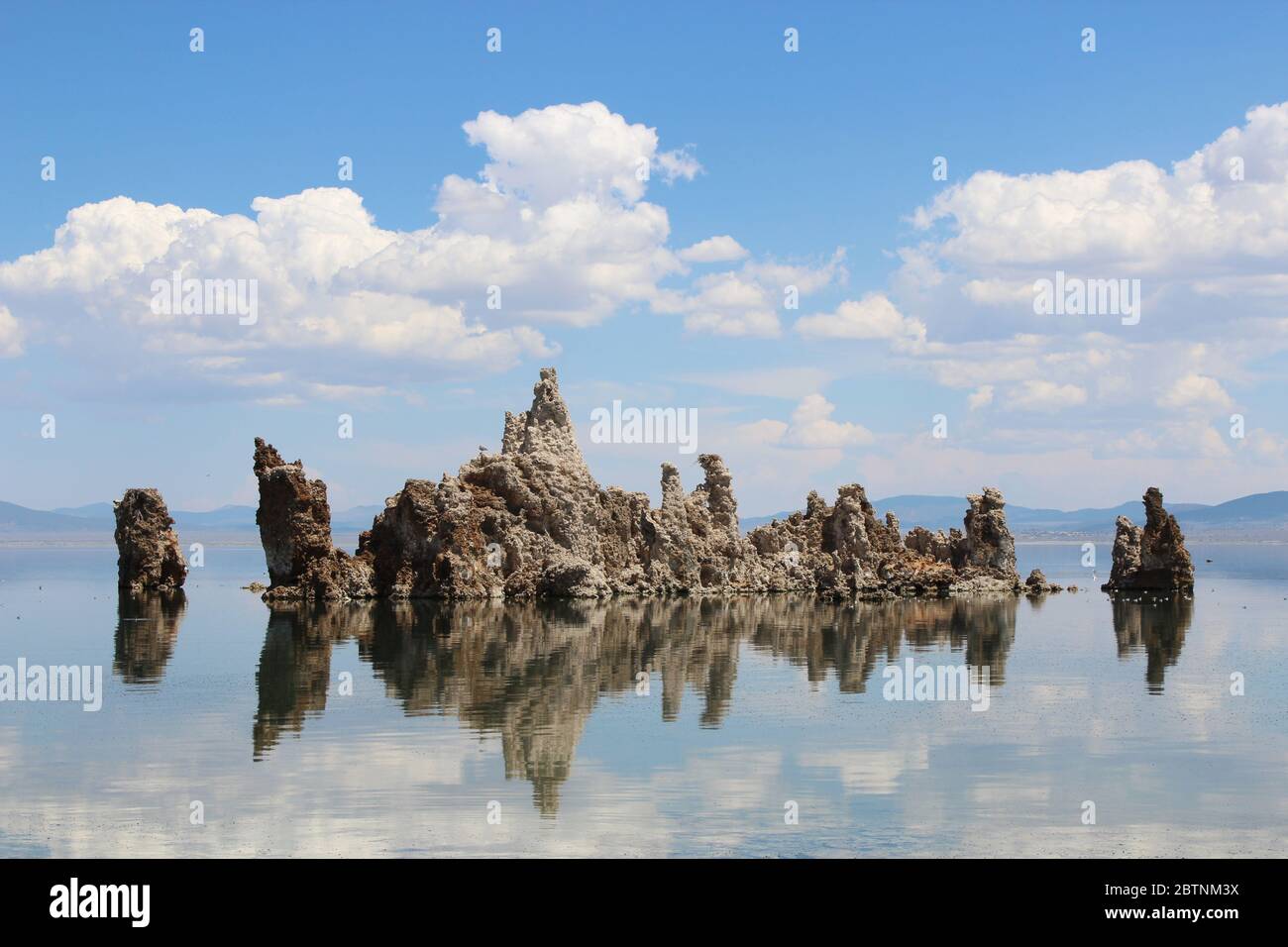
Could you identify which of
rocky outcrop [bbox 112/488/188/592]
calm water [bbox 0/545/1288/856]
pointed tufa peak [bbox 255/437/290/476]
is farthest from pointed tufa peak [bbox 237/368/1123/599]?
calm water [bbox 0/545/1288/856]

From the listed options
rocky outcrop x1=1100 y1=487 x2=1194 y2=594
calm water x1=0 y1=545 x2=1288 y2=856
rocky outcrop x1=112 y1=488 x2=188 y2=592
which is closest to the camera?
calm water x1=0 y1=545 x2=1288 y2=856

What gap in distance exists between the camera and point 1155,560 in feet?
232

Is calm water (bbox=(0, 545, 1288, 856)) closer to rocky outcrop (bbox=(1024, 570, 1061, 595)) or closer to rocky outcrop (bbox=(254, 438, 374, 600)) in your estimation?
rocky outcrop (bbox=(254, 438, 374, 600))

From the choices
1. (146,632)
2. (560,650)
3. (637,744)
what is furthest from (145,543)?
(637,744)

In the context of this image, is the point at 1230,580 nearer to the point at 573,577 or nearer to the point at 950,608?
the point at 950,608

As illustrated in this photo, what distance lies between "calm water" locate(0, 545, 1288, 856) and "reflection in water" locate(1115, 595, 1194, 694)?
0.33 m

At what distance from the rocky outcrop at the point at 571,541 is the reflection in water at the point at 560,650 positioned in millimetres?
2850

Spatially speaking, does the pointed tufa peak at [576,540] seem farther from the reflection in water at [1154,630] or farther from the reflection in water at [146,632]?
the reflection in water at [1154,630]

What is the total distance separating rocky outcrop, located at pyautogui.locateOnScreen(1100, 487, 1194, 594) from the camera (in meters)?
70.5

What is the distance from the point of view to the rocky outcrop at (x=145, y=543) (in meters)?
67.3

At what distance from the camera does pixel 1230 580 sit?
87.2 m

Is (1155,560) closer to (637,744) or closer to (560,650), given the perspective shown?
(560,650)

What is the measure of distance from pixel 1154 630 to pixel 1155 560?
2444 cm

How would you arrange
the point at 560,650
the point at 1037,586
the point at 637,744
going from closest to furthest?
the point at 637,744
the point at 560,650
the point at 1037,586
